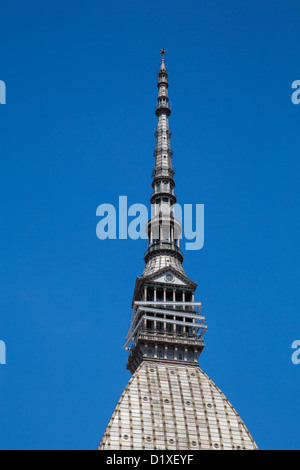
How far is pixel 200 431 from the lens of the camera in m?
115

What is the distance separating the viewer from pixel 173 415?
116562 millimetres

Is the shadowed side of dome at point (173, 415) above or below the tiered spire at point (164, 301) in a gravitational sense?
below

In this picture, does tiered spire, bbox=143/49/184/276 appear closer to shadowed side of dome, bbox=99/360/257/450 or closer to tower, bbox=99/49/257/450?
tower, bbox=99/49/257/450

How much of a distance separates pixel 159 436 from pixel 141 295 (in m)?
29.5

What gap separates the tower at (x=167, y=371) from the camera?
113 metres

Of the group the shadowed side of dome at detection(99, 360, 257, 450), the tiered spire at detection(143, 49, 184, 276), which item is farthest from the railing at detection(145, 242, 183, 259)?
the shadowed side of dome at detection(99, 360, 257, 450)

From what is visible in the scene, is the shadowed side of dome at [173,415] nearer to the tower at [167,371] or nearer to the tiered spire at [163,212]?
the tower at [167,371]

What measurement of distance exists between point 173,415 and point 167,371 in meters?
9.47

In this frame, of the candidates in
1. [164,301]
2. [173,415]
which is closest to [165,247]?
[164,301]

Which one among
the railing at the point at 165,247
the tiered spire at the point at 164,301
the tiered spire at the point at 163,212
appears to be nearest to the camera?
the tiered spire at the point at 164,301

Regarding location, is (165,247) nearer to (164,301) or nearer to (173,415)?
(164,301)

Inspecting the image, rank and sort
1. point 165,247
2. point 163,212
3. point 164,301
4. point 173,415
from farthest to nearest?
point 163,212 < point 165,247 < point 164,301 < point 173,415

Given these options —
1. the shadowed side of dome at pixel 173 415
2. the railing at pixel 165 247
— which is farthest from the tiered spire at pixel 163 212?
the shadowed side of dome at pixel 173 415
